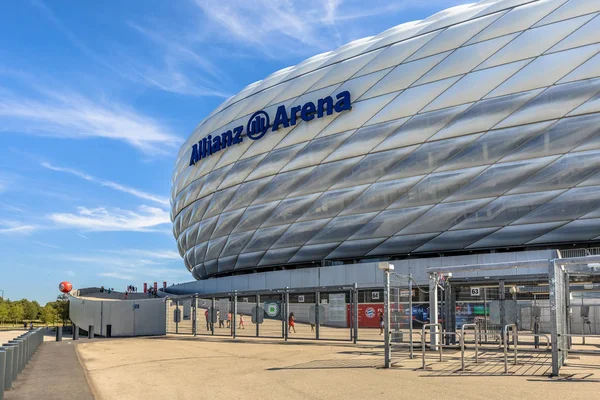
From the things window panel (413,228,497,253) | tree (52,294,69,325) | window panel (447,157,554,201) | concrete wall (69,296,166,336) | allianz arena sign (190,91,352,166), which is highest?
allianz arena sign (190,91,352,166)

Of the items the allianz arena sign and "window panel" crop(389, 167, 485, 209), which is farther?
the allianz arena sign

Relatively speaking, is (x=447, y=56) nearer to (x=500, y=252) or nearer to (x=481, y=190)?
(x=481, y=190)

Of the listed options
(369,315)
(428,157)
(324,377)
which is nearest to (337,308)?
(369,315)

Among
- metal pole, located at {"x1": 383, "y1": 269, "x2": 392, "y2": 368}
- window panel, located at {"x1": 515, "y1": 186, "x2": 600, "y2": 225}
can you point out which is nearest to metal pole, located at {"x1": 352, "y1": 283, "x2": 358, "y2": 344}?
metal pole, located at {"x1": 383, "y1": 269, "x2": 392, "y2": 368}

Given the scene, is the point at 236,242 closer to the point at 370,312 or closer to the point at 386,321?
the point at 370,312

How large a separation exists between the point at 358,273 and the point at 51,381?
2455 cm

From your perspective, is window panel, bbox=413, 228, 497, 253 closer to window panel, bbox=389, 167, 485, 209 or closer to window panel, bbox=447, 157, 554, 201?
window panel, bbox=447, 157, 554, 201

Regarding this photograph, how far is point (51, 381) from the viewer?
1311 centimetres

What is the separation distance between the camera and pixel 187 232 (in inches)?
2071

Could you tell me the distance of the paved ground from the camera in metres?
10.9

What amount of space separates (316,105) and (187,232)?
766 inches

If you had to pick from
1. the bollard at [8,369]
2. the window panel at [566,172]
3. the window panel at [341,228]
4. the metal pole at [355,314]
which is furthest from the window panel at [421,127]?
the bollard at [8,369]

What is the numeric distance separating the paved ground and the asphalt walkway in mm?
334

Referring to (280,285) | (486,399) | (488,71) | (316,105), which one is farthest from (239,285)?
Answer: (486,399)
